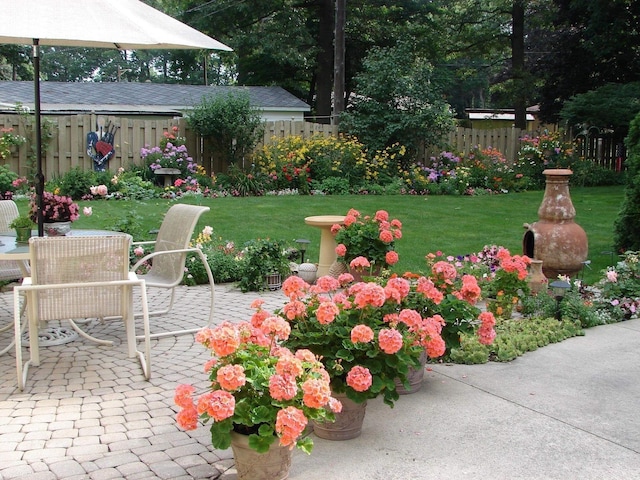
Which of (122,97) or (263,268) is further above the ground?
(122,97)

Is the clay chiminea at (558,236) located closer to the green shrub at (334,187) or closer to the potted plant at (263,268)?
the potted plant at (263,268)

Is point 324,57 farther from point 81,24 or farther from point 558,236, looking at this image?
point 81,24

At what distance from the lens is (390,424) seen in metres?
3.56

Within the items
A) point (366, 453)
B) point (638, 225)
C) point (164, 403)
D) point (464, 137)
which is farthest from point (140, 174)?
point (366, 453)

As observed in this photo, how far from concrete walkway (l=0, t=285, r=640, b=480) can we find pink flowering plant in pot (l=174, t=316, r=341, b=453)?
39 centimetres

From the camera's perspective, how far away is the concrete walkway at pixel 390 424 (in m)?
3.04

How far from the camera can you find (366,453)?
3.22 m

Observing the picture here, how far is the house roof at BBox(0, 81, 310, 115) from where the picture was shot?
66.2 ft

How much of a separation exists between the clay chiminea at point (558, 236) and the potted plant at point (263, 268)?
2.58m

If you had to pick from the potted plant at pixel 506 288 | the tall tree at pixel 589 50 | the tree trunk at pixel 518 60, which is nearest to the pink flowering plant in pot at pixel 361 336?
the potted plant at pixel 506 288

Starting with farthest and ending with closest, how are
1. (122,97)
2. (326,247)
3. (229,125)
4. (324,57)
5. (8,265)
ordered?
(324,57) < (122,97) < (229,125) < (326,247) < (8,265)

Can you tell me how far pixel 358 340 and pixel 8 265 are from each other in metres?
3.52

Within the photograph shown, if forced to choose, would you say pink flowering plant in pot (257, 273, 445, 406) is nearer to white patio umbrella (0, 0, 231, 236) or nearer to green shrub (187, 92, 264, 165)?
white patio umbrella (0, 0, 231, 236)

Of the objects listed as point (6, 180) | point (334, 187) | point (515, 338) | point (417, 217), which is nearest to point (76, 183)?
point (6, 180)
